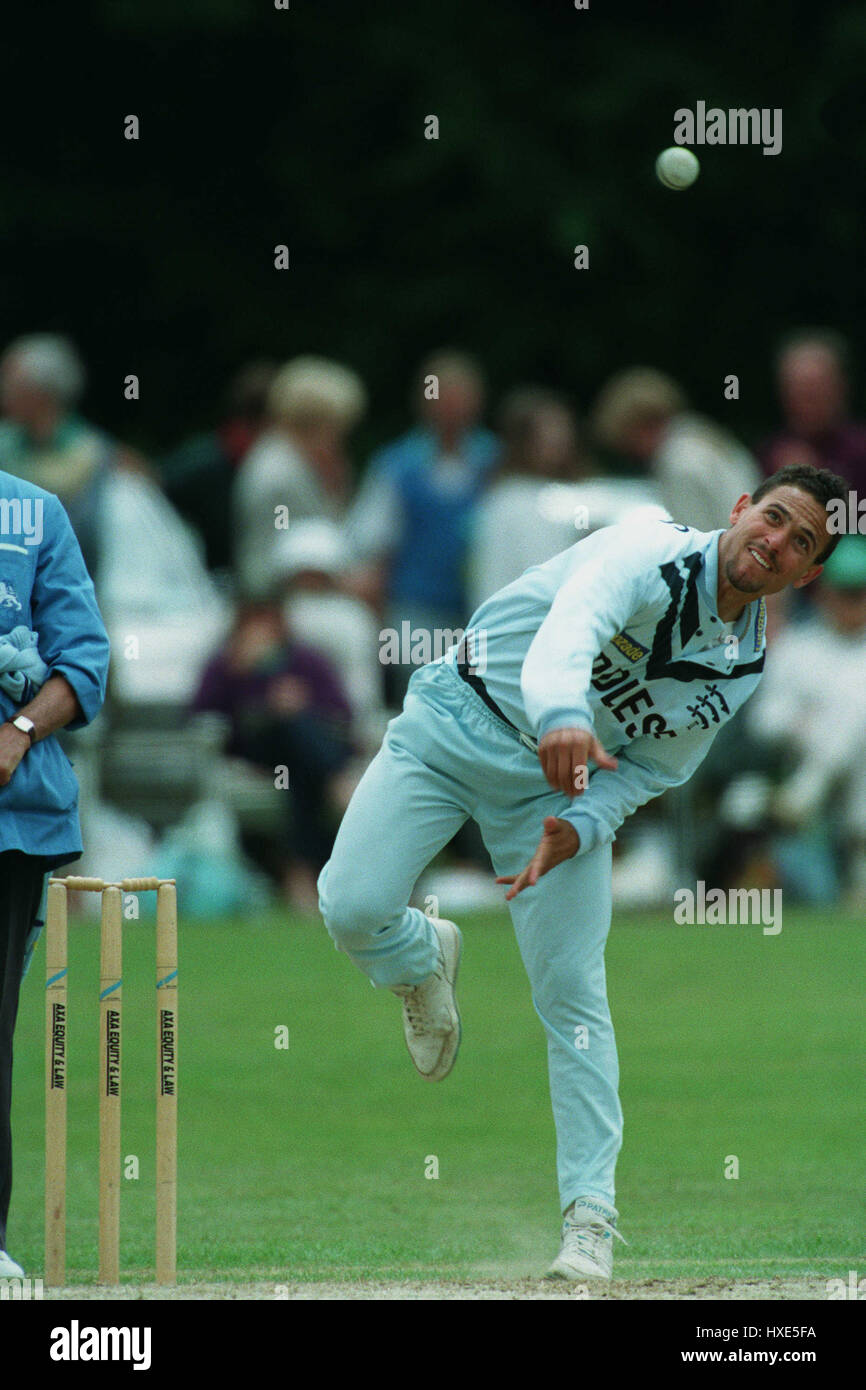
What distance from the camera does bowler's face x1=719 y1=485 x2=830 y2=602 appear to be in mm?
6320

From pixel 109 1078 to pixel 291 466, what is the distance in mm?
8263

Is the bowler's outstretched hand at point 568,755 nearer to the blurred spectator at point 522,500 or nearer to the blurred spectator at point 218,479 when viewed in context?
the blurred spectator at point 522,500

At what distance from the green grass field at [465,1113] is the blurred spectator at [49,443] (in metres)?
2.23

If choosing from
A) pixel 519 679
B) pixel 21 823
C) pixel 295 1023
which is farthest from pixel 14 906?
pixel 295 1023

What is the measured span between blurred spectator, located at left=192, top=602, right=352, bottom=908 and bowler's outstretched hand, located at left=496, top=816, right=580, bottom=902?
6.89m

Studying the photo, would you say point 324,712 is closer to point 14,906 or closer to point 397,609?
point 397,609

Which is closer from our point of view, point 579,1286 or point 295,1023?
point 579,1286

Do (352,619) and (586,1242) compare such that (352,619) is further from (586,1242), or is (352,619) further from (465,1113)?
(586,1242)

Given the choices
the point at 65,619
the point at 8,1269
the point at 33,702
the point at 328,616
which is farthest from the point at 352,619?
the point at 8,1269

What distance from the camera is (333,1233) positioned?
23.6 ft

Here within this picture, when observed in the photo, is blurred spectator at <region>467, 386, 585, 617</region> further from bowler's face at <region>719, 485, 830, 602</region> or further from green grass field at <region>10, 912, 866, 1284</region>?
bowler's face at <region>719, 485, 830, 602</region>
